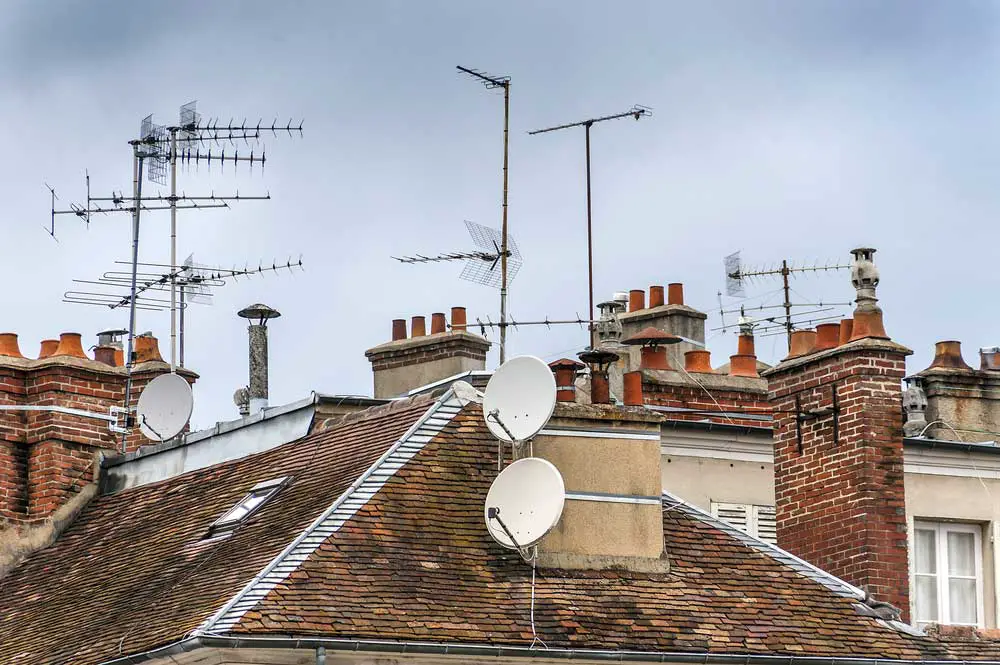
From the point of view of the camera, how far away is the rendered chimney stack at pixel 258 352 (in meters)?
33.3

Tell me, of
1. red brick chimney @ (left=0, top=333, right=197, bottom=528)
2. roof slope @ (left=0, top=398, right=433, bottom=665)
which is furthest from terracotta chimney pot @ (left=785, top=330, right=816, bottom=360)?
red brick chimney @ (left=0, top=333, right=197, bottom=528)

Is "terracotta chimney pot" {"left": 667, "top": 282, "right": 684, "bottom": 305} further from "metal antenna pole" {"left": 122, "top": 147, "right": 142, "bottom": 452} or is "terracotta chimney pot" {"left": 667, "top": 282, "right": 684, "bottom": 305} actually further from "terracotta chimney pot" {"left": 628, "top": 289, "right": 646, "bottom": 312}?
"metal antenna pole" {"left": 122, "top": 147, "right": 142, "bottom": 452}

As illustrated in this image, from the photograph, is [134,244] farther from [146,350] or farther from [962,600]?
[962,600]

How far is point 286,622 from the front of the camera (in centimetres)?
2436

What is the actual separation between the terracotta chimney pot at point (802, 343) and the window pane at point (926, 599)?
121 inches

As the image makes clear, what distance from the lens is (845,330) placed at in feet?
102

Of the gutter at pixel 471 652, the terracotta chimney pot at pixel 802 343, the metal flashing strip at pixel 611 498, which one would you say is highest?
the terracotta chimney pot at pixel 802 343

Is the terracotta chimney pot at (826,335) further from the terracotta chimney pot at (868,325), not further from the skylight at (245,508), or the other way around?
the skylight at (245,508)

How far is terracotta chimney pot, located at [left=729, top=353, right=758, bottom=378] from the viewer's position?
39344 mm

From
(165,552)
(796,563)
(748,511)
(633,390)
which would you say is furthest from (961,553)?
(165,552)

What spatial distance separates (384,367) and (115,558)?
8888 millimetres

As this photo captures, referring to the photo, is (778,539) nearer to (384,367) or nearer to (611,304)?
(611,304)

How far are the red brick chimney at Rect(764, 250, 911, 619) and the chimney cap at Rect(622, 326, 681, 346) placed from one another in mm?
6753

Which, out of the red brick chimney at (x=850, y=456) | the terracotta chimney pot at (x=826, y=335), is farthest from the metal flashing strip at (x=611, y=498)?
the terracotta chimney pot at (x=826, y=335)
